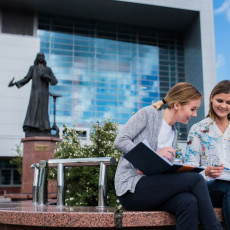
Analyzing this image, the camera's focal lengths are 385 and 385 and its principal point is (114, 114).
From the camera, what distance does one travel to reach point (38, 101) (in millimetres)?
11219

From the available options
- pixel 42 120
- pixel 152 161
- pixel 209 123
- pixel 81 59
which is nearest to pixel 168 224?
pixel 152 161

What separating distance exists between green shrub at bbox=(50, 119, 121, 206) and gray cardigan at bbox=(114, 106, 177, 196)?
1781 mm

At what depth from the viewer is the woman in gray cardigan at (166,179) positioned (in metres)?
2.35

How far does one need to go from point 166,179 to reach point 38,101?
360 inches

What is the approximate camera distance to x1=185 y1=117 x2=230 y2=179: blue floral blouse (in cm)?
302

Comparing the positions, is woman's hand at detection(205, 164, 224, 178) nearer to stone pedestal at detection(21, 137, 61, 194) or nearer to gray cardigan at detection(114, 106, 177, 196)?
gray cardigan at detection(114, 106, 177, 196)

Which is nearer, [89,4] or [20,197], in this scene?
[20,197]

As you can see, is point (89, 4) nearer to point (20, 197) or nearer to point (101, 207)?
point (20, 197)

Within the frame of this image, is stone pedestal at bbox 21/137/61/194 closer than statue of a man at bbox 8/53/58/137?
Yes

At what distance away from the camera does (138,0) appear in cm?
3791

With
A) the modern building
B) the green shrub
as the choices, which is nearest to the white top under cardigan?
the green shrub

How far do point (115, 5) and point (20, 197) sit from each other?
3126 cm

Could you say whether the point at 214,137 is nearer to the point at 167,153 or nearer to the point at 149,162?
the point at 167,153

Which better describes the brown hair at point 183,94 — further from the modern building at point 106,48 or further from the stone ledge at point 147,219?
the modern building at point 106,48
